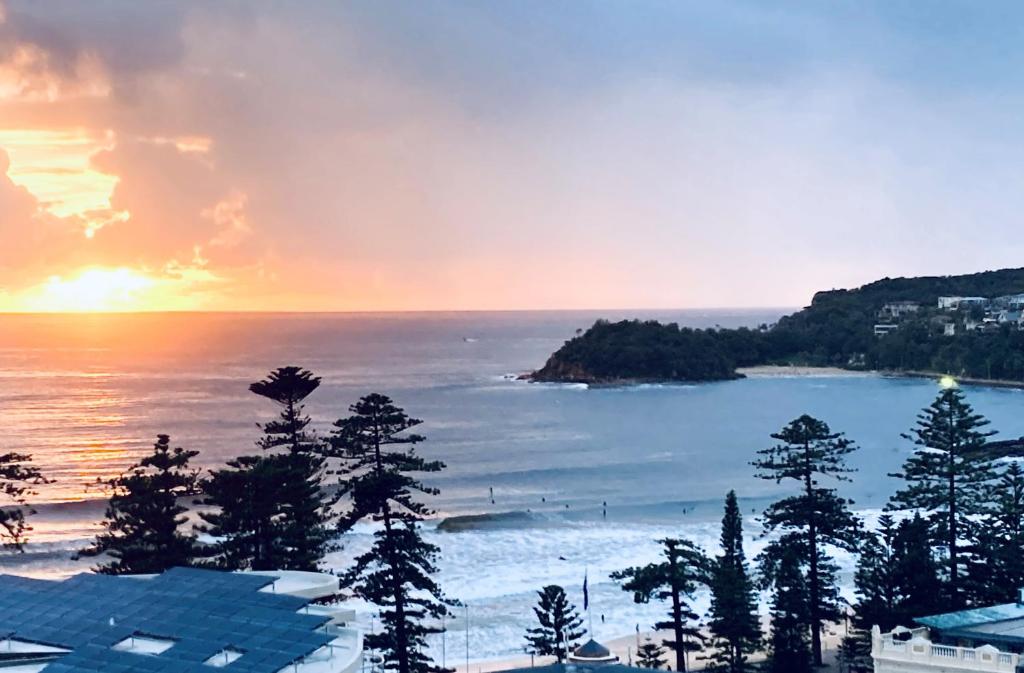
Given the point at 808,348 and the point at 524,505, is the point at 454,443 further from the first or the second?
the point at 808,348

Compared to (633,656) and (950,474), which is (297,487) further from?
(950,474)

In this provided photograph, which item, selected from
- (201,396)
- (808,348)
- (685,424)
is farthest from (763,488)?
(808,348)

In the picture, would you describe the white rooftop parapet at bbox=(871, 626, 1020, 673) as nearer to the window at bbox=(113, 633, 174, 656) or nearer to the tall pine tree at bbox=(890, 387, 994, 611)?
the tall pine tree at bbox=(890, 387, 994, 611)

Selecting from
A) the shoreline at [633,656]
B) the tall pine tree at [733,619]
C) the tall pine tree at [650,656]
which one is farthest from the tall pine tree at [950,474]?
the tall pine tree at [650,656]

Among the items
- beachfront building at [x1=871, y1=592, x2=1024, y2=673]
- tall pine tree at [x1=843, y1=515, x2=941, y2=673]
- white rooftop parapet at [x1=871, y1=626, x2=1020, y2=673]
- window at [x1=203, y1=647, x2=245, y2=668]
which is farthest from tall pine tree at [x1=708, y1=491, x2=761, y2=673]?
window at [x1=203, y1=647, x2=245, y2=668]

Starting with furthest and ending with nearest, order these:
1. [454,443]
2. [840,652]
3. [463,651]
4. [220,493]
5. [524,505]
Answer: [454,443], [524,505], [463,651], [840,652], [220,493]
